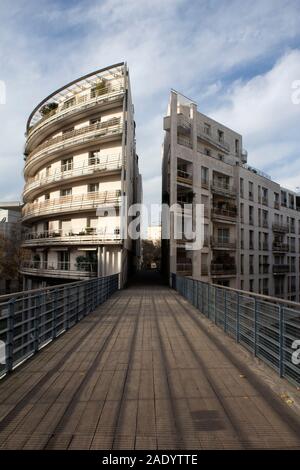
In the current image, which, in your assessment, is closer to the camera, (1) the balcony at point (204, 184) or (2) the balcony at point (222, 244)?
(1) the balcony at point (204, 184)

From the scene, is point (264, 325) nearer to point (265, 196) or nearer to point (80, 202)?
point (80, 202)

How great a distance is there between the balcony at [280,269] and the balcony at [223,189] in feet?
41.2

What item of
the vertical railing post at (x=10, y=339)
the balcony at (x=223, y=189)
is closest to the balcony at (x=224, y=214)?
the balcony at (x=223, y=189)

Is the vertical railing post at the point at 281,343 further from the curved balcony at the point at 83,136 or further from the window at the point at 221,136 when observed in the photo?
the window at the point at 221,136

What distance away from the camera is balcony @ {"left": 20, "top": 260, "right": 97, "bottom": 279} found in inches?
864

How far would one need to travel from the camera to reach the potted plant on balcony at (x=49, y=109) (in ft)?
88.8

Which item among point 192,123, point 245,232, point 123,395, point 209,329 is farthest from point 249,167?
point 123,395

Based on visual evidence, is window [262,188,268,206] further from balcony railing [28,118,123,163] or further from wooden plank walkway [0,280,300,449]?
wooden plank walkway [0,280,300,449]

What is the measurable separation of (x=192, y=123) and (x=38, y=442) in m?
29.5

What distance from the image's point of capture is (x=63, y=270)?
75.8ft

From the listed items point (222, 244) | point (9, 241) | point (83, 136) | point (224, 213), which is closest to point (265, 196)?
point (224, 213)

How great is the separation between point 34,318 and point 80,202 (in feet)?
58.8
